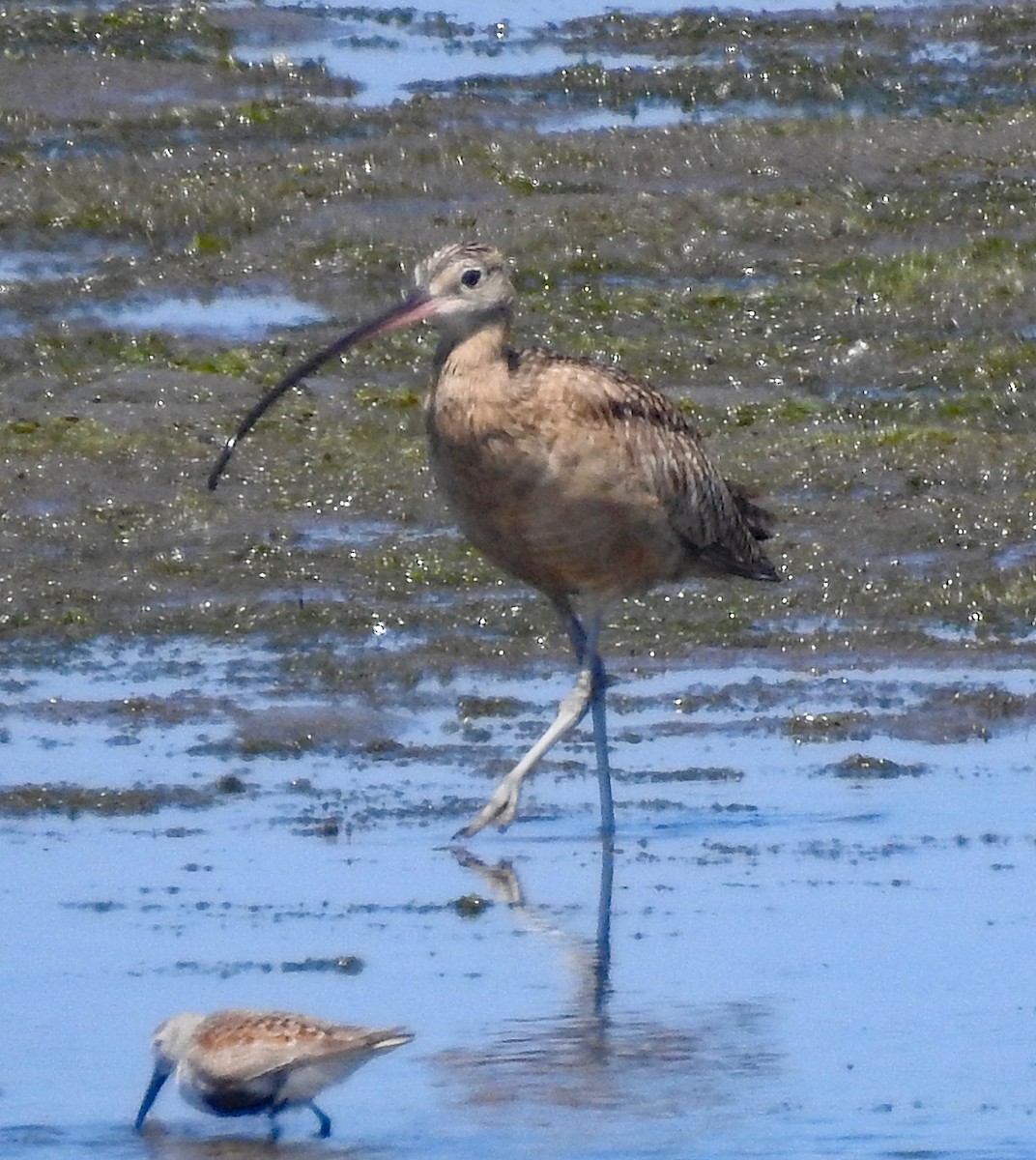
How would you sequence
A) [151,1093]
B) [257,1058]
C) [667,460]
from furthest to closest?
[667,460]
[151,1093]
[257,1058]

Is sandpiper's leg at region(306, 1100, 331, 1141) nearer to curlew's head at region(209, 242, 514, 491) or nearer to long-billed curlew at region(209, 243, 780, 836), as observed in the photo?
long-billed curlew at region(209, 243, 780, 836)

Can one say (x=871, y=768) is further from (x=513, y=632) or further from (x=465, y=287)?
(x=513, y=632)

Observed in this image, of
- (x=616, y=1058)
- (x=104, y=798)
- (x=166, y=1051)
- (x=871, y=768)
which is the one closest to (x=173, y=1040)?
(x=166, y=1051)

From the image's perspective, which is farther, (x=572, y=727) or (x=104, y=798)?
(x=572, y=727)

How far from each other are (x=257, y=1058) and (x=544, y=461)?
270 centimetres

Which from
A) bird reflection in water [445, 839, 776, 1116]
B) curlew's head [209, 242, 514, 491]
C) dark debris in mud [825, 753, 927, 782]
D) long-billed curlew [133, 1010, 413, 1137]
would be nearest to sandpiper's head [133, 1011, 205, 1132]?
long-billed curlew [133, 1010, 413, 1137]

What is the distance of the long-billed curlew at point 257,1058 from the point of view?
219 inches

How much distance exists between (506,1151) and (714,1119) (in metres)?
0.43

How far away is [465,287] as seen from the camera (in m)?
7.95

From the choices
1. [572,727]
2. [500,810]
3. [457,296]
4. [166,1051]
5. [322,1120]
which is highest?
[457,296]

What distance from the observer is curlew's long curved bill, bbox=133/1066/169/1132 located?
223 inches

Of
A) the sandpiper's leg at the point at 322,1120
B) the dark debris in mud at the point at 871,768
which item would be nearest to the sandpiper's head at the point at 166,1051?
the sandpiper's leg at the point at 322,1120

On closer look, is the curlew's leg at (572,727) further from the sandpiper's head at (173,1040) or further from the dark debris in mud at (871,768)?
the sandpiper's head at (173,1040)

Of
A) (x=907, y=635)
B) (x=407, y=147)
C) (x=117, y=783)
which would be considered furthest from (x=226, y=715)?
(x=407, y=147)
